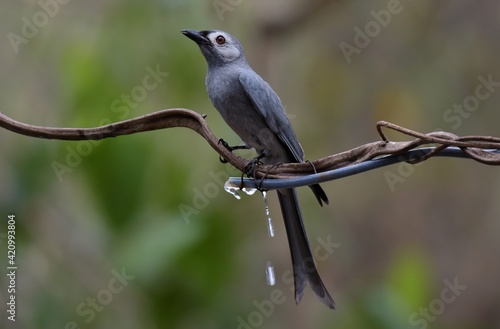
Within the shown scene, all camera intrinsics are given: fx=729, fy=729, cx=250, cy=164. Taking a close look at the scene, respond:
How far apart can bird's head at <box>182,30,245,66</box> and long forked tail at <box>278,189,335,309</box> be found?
1152mm

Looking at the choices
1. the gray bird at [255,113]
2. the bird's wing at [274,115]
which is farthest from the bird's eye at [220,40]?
the bird's wing at [274,115]

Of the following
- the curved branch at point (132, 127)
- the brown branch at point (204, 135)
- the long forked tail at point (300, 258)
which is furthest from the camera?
the long forked tail at point (300, 258)

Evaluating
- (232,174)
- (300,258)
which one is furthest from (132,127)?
(232,174)

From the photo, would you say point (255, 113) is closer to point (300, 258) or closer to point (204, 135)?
point (300, 258)

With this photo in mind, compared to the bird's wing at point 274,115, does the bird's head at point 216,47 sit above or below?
above

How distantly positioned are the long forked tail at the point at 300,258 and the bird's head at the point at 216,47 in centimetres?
115

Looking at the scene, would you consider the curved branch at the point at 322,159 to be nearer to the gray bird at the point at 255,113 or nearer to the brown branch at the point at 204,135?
the brown branch at the point at 204,135

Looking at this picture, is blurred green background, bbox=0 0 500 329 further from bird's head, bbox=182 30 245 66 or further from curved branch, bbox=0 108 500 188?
curved branch, bbox=0 108 500 188

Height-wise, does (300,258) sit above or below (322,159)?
below

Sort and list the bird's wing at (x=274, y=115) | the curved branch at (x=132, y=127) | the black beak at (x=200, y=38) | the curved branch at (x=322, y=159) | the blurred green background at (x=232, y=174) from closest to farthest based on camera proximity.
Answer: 1. the curved branch at (x=322, y=159)
2. the curved branch at (x=132, y=127)
3. the bird's wing at (x=274, y=115)
4. the black beak at (x=200, y=38)
5. the blurred green background at (x=232, y=174)

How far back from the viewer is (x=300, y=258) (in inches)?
118

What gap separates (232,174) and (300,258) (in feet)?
7.51

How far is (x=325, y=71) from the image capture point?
7906 mm

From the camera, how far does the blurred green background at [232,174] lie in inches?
182
